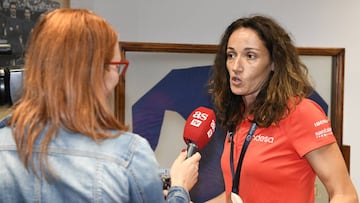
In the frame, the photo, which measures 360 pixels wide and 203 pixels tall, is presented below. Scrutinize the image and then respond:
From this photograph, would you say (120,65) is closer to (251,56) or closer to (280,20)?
(251,56)

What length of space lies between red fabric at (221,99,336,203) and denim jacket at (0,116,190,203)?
70 cm

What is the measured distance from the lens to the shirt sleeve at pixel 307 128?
1.41 m

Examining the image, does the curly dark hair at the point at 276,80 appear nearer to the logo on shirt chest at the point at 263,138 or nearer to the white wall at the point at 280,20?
the logo on shirt chest at the point at 263,138

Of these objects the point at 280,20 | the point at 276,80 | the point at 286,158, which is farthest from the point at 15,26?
the point at 280,20

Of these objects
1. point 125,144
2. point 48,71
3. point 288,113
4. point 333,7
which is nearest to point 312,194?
point 288,113

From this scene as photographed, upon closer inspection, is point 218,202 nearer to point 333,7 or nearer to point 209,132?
point 209,132

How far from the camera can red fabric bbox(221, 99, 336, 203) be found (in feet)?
4.71

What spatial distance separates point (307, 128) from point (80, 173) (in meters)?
0.84

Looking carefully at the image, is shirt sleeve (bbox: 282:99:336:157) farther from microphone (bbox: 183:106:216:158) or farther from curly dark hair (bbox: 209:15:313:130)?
microphone (bbox: 183:106:216:158)

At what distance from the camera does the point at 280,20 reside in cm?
255

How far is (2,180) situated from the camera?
34.3 inches

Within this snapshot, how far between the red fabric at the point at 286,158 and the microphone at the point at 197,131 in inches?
7.0

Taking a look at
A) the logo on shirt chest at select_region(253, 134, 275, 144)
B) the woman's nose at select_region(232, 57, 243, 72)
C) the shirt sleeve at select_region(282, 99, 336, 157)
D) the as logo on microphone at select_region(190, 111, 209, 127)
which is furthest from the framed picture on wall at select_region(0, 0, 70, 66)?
the shirt sleeve at select_region(282, 99, 336, 157)

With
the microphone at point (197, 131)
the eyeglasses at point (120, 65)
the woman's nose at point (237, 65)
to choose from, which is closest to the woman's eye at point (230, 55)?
the woman's nose at point (237, 65)
